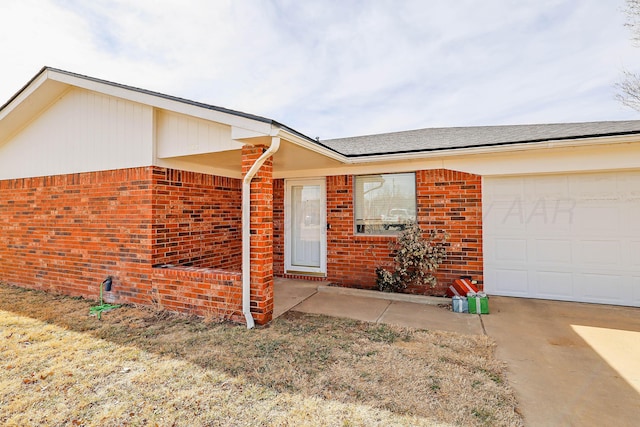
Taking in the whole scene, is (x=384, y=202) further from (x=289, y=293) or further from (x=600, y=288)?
(x=600, y=288)

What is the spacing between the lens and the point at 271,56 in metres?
7.96

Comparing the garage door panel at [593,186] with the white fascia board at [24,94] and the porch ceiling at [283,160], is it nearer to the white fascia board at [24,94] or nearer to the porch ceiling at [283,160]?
the porch ceiling at [283,160]

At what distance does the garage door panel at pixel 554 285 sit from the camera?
522 cm

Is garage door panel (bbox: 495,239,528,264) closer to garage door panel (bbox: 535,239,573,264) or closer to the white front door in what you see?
garage door panel (bbox: 535,239,573,264)

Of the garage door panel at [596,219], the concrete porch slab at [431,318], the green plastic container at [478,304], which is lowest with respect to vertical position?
the concrete porch slab at [431,318]

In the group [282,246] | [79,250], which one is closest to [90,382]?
[79,250]

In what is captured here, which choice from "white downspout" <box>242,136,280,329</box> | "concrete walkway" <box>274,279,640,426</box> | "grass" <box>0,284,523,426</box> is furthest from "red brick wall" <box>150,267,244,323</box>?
"concrete walkway" <box>274,279,640,426</box>

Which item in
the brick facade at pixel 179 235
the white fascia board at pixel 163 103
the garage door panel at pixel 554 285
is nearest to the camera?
the white fascia board at pixel 163 103

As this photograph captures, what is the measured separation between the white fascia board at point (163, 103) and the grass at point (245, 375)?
8.99 ft

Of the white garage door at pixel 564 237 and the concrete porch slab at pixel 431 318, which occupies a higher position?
the white garage door at pixel 564 237

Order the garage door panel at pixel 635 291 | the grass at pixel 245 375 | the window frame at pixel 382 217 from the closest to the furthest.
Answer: the grass at pixel 245 375, the garage door panel at pixel 635 291, the window frame at pixel 382 217

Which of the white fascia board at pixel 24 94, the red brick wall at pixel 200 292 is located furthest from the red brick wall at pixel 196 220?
the white fascia board at pixel 24 94

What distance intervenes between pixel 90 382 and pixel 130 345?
79cm

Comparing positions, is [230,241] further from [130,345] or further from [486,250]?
[486,250]
